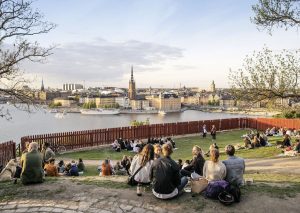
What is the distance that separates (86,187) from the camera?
27.7 ft

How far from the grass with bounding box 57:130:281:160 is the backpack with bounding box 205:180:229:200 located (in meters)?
9.45

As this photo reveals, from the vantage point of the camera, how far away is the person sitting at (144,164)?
7723mm

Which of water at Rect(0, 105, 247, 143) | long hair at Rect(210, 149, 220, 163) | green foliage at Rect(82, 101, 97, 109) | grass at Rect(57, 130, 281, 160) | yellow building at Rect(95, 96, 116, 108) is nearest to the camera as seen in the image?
long hair at Rect(210, 149, 220, 163)

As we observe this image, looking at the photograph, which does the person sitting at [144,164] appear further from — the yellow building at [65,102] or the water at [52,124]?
the yellow building at [65,102]

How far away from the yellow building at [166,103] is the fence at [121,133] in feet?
439

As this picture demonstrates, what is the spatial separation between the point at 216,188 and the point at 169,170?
112cm

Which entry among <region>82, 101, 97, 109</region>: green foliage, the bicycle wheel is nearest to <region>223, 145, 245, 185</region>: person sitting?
the bicycle wheel

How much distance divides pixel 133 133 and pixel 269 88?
12030 millimetres

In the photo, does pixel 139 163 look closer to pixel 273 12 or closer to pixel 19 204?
pixel 19 204

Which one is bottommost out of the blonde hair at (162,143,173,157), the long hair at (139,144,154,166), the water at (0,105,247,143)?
Result: the water at (0,105,247,143)

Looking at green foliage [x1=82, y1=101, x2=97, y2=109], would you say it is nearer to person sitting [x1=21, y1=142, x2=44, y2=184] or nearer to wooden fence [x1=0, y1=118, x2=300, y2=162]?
wooden fence [x1=0, y1=118, x2=300, y2=162]

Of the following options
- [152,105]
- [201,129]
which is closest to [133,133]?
[201,129]

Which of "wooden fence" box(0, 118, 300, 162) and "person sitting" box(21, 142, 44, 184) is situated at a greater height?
"person sitting" box(21, 142, 44, 184)

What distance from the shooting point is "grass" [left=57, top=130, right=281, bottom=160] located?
17422 mm
